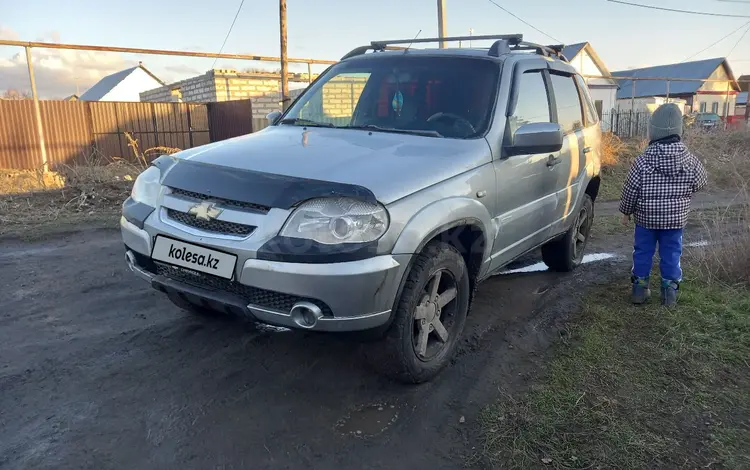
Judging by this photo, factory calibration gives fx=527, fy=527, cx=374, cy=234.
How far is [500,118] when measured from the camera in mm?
3412

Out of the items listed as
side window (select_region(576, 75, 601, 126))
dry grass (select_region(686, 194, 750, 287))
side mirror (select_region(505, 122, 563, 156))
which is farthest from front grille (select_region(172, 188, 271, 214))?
dry grass (select_region(686, 194, 750, 287))

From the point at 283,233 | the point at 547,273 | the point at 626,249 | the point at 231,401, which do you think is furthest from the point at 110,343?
the point at 626,249

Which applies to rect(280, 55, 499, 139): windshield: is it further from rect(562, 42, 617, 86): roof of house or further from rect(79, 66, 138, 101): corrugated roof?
rect(79, 66, 138, 101): corrugated roof

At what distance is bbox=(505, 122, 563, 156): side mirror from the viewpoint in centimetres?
323

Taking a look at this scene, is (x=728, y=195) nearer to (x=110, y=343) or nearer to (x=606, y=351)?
(x=606, y=351)

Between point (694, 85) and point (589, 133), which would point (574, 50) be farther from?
point (589, 133)

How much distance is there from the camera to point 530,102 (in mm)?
3867

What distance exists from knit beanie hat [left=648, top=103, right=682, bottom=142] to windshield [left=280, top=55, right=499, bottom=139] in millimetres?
1525

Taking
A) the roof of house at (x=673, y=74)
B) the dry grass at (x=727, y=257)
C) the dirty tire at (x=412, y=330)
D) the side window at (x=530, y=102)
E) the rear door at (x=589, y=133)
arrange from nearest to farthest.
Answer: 1. the dirty tire at (x=412, y=330)
2. the side window at (x=530, y=102)
3. the dry grass at (x=727, y=257)
4. the rear door at (x=589, y=133)
5. the roof of house at (x=673, y=74)

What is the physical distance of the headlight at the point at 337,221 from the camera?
2.38 m

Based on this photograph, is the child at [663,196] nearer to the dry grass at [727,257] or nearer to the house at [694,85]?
the dry grass at [727,257]

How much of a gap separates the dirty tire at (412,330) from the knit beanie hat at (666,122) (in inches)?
88.8

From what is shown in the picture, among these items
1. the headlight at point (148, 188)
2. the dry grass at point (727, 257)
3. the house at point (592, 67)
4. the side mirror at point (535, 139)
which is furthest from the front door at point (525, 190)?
the house at point (592, 67)

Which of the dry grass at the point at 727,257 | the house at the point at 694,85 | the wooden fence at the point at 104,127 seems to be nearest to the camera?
the dry grass at the point at 727,257
